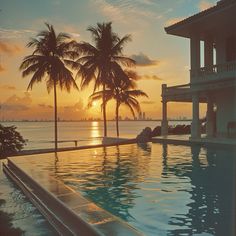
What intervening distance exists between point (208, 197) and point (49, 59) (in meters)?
20.2

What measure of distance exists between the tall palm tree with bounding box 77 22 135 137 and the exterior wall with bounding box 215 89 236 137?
38.6ft

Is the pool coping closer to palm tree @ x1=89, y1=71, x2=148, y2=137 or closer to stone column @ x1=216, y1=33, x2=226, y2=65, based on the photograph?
stone column @ x1=216, y1=33, x2=226, y2=65

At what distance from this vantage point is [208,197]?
803 centimetres

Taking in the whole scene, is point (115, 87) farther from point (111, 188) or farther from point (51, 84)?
point (111, 188)

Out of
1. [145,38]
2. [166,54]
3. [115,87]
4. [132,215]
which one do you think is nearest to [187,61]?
[166,54]

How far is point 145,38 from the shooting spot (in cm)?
1596

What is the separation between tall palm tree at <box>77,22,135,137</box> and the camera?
3147 centimetres

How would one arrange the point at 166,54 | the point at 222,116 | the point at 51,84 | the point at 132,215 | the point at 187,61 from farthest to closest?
1. the point at 51,84
2. the point at 187,61
3. the point at 222,116
4. the point at 166,54
5. the point at 132,215

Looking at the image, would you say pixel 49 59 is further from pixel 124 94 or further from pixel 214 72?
pixel 124 94

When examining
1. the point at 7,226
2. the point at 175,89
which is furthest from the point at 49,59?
the point at 7,226

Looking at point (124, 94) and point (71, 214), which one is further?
point (124, 94)

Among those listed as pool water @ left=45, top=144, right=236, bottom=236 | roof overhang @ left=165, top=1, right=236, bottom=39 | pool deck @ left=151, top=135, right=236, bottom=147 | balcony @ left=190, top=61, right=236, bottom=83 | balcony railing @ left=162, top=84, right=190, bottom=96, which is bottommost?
pool water @ left=45, top=144, right=236, bottom=236

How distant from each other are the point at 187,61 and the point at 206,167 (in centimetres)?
1394

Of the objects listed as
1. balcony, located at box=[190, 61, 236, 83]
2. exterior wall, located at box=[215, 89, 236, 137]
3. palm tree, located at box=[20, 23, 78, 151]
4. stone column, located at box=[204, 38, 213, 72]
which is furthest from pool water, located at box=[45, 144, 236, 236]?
palm tree, located at box=[20, 23, 78, 151]
